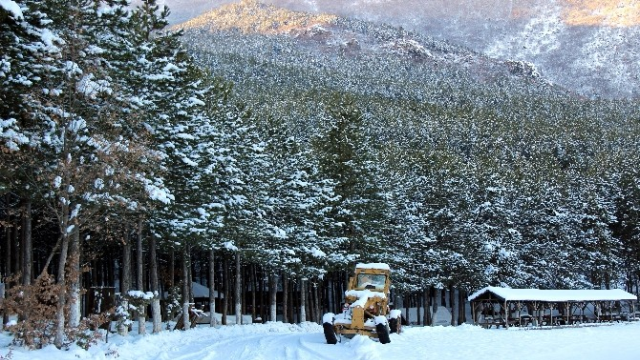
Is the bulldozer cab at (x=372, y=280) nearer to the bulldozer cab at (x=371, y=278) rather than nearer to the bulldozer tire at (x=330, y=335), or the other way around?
the bulldozer cab at (x=371, y=278)

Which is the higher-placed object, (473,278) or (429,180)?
(429,180)

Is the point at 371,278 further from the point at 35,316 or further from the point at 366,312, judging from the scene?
the point at 35,316

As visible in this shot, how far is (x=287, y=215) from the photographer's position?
40812 mm

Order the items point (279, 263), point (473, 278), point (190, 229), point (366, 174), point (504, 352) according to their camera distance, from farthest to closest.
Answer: point (473, 278)
point (366, 174)
point (279, 263)
point (190, 229)
point (504, 352)

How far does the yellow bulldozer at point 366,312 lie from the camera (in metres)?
22.4

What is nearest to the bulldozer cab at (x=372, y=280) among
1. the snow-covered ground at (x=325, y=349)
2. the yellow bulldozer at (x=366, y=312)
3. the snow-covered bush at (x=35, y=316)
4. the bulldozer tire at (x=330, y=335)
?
the yellow bulldozer at (x=366, y=312)

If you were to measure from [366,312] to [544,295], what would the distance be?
2208 cm

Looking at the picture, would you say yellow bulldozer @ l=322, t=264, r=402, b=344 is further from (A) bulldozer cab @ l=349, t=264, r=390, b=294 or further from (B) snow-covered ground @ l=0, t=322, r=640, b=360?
(B) snow-covered ground @ l=0, t=322, r=640, b=360

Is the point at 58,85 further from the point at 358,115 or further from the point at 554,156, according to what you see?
the point at 554,156

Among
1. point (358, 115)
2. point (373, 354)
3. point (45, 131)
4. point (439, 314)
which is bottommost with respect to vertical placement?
point (439, 314)

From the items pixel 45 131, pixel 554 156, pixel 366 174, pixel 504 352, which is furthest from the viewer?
pixel 554 156

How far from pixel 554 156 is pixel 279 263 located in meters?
82.5

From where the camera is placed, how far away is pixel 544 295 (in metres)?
41.7

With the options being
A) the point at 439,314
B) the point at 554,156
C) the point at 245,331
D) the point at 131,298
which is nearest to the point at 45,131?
the point at 131,298
